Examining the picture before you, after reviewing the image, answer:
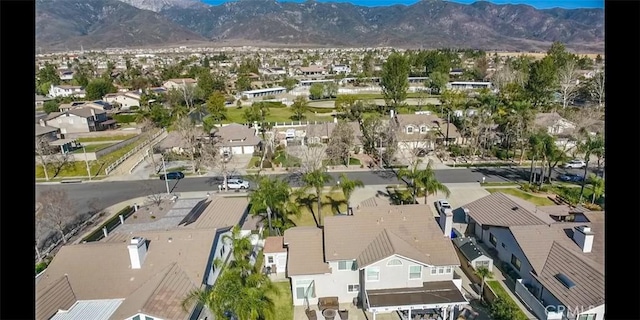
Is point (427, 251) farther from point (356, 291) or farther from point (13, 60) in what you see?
point (13, 60)

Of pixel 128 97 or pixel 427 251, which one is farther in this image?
pixel 128 97

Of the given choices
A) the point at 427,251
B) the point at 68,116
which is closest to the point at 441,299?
the point at 427,251

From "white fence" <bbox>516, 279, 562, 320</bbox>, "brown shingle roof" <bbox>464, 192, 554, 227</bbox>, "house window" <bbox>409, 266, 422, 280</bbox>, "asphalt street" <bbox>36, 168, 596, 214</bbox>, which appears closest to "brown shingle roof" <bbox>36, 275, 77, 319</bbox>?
"house window" <bbox>409, 266, 422, 280</bbox>

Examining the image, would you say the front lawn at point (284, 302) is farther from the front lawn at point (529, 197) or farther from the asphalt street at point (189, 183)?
the front lawn at point (529, 197)

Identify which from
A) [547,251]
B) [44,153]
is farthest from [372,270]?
[44,153]

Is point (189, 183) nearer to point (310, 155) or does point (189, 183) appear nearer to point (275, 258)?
point (310, 155)

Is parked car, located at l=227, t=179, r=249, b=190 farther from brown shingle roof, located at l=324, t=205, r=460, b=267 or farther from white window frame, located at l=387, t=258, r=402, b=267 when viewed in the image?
white window frame, located at l=387, t=258, r=402, b=267

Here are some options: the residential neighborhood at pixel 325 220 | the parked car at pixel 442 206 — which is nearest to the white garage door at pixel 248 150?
the residential neighborhood at pixel 325 220
